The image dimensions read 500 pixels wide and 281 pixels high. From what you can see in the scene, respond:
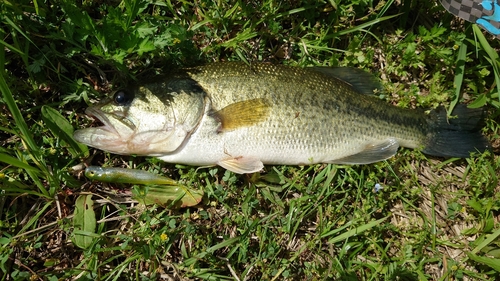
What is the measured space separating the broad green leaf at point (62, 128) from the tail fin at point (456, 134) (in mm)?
3082

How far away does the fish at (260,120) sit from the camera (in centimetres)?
309

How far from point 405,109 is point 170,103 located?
6.92ft

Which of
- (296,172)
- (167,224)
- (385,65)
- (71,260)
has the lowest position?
(71,260)

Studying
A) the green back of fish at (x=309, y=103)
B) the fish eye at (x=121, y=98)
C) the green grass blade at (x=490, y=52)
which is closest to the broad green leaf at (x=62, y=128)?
the fish eye at (x=121, y=98)

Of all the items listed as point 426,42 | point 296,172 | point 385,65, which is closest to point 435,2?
point 426,42

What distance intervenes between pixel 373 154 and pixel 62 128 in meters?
2.68

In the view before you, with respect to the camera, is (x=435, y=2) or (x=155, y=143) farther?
(x=435, y=2)

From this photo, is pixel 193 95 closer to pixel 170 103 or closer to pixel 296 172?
pixel 170 103

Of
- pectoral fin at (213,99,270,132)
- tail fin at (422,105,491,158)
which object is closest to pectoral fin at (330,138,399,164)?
tail fin at (422,105,491,158)

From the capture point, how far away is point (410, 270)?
11.6 ft

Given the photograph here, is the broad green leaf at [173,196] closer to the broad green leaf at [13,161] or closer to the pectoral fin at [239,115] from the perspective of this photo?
the pectoral fin at [239,115]

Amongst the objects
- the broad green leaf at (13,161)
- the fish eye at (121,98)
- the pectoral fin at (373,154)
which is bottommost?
the pectoral fin at (373,154)

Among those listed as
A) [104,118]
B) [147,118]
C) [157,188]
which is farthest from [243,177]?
[104,118]

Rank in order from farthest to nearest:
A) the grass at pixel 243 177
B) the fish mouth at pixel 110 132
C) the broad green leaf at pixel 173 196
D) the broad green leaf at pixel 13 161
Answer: the broad green leaf at pixel 173 196 < the grass at pixel 243 177 < the fish mouth at pixel 110 132 < the broad green leaf at pixel 13 161
